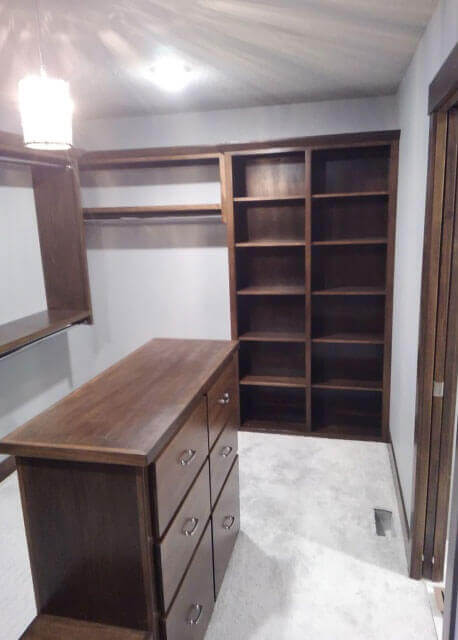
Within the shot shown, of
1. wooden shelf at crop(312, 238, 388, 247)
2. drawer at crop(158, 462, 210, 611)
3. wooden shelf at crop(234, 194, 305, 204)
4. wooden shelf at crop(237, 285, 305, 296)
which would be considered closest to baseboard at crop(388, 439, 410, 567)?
drawer at crop(158, 462, 210, 611)

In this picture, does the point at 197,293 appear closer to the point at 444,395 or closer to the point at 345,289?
the point at 345,289

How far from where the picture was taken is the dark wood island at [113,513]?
3.91 ft

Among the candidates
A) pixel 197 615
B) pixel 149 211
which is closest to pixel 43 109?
pixel 149 211

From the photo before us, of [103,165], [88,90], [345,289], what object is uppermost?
[88,90]

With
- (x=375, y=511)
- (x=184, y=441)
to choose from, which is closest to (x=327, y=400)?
(x=375, y=511)

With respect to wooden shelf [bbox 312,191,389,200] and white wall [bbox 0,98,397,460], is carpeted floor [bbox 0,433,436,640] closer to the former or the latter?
white wall [bbox 0,98,397,460]

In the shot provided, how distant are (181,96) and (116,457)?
82.6 inches

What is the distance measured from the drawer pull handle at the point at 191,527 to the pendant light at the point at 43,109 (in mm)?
1244

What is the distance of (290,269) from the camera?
3156 mm

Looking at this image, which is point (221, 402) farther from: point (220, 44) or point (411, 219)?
point (220, 44)

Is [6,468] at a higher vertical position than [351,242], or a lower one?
lower

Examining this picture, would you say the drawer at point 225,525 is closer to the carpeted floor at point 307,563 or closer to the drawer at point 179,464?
the carpeted floor at point 307,563

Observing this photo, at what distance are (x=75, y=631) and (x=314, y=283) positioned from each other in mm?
2198

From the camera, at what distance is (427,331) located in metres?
1.71
